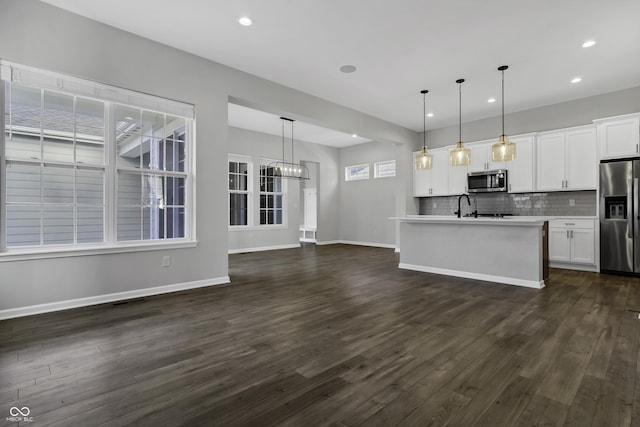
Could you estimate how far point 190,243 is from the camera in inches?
164

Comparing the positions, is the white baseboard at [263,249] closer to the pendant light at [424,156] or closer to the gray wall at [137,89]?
the gray wall at [137,89]

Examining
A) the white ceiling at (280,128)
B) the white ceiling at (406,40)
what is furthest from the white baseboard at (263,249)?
the white ceiling at (406,40)

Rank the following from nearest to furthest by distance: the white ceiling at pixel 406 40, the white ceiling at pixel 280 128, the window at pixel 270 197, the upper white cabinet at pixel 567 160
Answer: the white ceiling at pixel 406 40 < the upper white cabinet at pixel 567 160 < the white ceiling at pixel 280 128 < the window at pixel 270 197

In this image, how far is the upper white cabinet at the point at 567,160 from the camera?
17.9ft

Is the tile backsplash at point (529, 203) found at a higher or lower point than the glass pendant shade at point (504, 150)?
lower

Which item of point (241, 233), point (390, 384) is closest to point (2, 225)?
point (390, 384)

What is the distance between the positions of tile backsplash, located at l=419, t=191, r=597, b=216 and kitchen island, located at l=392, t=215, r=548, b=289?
194 cm

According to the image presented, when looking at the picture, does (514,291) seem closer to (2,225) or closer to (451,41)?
(451,41)

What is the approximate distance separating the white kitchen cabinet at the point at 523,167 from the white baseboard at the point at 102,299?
19.4 ft

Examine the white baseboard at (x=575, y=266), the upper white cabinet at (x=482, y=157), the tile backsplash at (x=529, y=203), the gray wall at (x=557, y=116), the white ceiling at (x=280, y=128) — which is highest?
the white ceiling at (x=280, y=128)

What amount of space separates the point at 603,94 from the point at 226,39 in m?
6.49

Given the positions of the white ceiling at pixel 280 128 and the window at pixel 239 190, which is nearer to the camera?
the white ceiling at pixel 280 128

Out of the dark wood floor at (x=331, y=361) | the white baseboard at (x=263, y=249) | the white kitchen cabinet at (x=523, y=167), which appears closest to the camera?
the dark wood floor at (x=331, y=361)

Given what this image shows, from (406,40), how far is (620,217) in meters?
4.67
